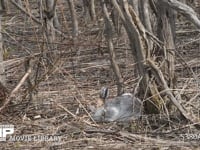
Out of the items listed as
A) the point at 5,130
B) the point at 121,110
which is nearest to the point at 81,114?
the point at 121,110

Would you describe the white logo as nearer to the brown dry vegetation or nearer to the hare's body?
the brown dry vegetation

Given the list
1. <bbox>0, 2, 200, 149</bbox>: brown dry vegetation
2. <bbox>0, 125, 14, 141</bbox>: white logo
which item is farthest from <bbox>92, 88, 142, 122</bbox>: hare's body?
<bbox>0, 125, 14, 141</bbox>: white logo

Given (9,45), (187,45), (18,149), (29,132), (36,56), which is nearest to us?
(18,149)

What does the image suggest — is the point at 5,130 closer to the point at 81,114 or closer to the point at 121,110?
the point at 81,114

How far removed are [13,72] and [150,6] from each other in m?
1.93

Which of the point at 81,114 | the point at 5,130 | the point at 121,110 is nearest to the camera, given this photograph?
the point at 5,130

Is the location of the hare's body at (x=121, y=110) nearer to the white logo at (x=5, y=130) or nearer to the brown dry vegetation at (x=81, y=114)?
the brown dry vegetation at (x=81, y=114)

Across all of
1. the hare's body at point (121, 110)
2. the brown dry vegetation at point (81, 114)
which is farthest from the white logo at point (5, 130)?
the hare's body at point (121, 110)

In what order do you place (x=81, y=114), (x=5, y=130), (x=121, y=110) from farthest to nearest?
(x=81, y=114) < (x=121, y=110) < (x=5, y=130)

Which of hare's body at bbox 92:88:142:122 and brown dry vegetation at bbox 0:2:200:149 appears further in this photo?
hare's body at bbox 92:88:142:122

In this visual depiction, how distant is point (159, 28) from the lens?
11.8ft

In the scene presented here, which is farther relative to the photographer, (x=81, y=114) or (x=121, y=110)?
(x=81, y=114)

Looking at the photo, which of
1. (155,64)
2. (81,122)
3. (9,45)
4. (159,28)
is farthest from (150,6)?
(9,45)

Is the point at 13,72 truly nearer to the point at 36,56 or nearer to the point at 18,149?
the point at 36,56
